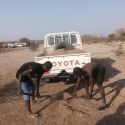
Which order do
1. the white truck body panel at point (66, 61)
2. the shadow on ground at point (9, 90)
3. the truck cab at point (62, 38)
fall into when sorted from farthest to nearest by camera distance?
the truck cab at point (62, 38) < the white truck body panel at point (66, 61) < the shadow on ground at point (9, 90)

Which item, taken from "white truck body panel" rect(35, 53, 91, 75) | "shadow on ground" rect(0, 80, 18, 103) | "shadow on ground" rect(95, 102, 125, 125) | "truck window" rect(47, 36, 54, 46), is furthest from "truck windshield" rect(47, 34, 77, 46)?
"shadow on ground" rect(95, 102, 125, 125)

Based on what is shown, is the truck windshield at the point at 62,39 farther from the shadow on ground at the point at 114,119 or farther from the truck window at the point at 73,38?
the shadow on ground at the point at 114,119

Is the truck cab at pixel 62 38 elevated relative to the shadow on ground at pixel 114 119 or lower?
elevated

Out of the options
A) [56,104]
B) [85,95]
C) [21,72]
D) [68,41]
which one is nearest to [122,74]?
[68,41]

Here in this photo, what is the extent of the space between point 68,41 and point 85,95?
591 centimetres

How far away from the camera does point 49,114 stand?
7.54 meters

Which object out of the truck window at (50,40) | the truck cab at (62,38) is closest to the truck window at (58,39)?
the truck cab at (62,38)

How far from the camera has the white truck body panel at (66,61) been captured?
11258mm

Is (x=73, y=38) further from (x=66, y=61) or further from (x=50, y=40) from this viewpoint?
(x=66, y=61)

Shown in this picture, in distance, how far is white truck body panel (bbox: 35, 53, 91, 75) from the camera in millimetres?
11258

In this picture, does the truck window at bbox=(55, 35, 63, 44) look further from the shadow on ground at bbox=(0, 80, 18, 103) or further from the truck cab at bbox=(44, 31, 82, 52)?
the shadow on ground at bbox=(0, 80, 18, 103)

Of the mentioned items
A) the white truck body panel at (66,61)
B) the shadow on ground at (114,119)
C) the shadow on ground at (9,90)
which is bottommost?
the shadow on ground at (9,90)

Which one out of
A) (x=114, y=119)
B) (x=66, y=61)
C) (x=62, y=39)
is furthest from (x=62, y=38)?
(x=114, y=119)

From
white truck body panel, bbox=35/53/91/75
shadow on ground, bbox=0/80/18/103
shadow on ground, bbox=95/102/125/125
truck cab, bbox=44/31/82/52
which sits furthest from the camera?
truck cab, bbox=44/31/82/52
